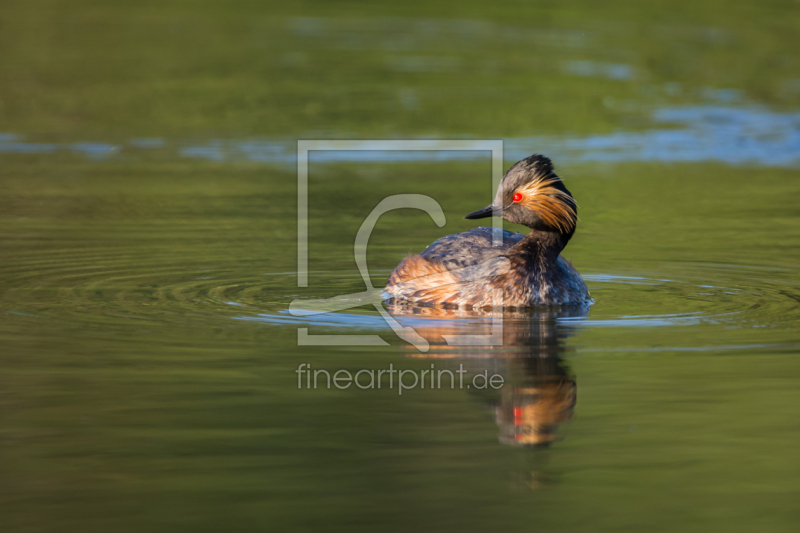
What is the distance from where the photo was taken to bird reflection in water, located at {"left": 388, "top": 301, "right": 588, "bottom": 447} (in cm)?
688

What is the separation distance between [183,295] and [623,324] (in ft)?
11.6

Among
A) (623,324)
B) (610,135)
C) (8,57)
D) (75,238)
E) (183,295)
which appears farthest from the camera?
(8,57)

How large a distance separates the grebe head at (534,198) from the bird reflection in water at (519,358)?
2.53ft

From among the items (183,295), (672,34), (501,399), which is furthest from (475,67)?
(501,399)

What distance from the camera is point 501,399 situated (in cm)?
720

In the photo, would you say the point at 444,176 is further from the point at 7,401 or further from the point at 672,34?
the point at 672,34

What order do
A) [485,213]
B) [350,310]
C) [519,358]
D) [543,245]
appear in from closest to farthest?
1. [519,358]
2. [350,310]
3. [485,213]
4. [543,245]

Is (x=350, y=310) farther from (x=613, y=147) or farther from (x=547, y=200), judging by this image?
(x=613, y=147)

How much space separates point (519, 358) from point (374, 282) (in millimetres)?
3011

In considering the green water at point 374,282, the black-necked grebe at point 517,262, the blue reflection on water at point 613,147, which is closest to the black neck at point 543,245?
the black-necked grebe at point 517,262

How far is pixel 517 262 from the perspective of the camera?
1004 cm

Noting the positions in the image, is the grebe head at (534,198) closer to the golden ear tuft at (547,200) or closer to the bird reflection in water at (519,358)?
the golden ear tuft at (547,200)

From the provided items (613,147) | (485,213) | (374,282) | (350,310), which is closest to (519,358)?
(350,310)

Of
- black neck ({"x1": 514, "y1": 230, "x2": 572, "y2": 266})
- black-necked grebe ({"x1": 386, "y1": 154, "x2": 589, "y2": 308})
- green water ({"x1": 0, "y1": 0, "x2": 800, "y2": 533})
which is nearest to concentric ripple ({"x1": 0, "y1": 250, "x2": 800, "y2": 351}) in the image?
green water ({"x1": 0, "y1": 0, "x2": 800, "y2": 533})
